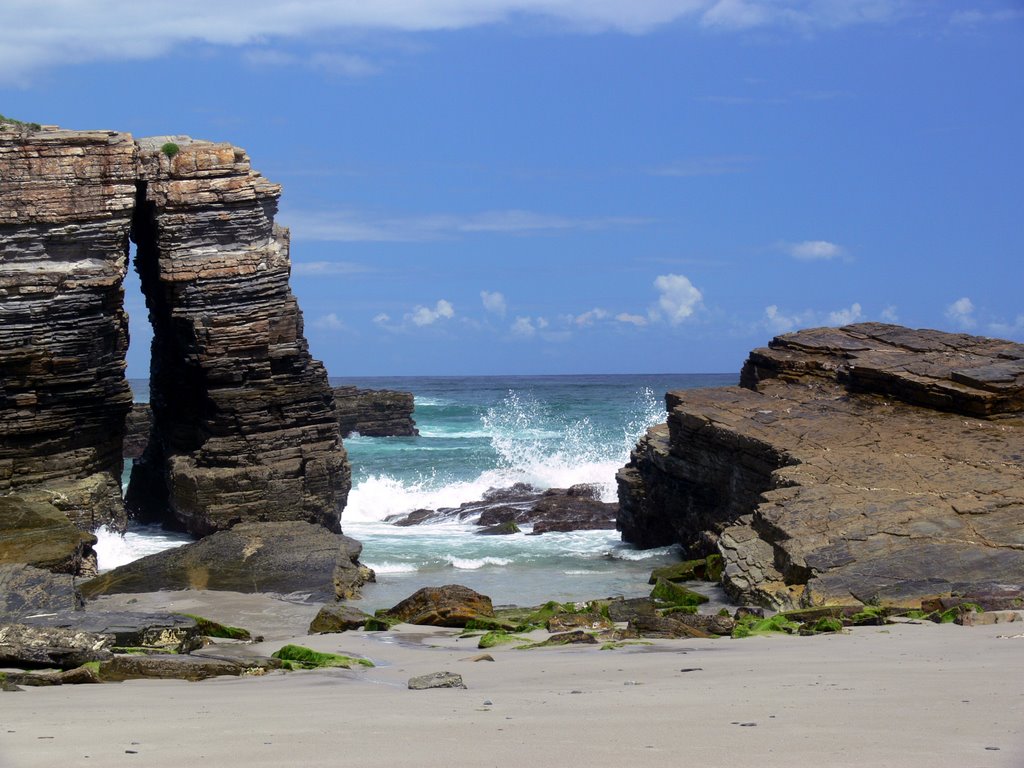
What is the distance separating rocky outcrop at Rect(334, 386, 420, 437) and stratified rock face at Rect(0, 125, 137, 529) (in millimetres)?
30861

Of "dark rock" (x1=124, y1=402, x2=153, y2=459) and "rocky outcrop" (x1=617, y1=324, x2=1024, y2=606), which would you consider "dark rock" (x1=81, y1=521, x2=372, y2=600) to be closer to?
"rocky outcrop" (x1=617, y1=324, x2=1024, y2=606)

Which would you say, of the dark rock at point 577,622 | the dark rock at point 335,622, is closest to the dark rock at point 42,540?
the dark rock at point 335,622

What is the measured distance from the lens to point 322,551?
1744 cm

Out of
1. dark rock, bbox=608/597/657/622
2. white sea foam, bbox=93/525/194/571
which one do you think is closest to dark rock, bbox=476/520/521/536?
white sea foam, bbox=93/525/194/571

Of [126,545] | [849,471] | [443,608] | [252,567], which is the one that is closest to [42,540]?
[252,567]

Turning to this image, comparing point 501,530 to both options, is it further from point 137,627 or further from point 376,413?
point 376,413

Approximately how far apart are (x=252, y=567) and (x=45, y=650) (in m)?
7.86

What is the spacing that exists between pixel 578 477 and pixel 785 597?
23.4 m

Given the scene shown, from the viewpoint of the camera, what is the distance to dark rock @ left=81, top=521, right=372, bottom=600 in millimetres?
16062

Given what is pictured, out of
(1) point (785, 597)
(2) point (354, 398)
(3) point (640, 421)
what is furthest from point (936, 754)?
(3) point (640, 421)

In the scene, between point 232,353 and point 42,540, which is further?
point 232,353

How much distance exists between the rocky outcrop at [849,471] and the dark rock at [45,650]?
7406 mm

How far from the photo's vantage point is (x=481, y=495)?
112 feet

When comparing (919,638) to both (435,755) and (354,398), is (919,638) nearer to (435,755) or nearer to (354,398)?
(435,755)
